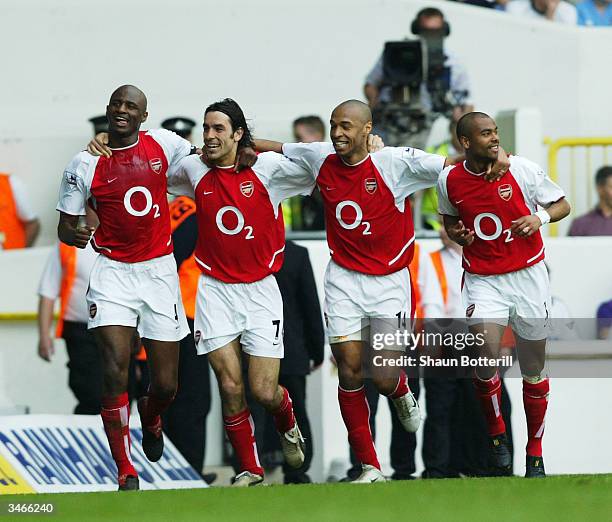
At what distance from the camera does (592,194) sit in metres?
15.2

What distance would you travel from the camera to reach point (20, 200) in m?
15.1

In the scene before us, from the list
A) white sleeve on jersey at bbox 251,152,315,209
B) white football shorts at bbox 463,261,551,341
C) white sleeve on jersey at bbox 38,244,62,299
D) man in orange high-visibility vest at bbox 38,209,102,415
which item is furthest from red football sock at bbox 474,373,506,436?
white sleeve on jersey at bbox 38,244,62,299

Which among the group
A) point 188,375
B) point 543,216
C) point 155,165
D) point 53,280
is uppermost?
point 155,165

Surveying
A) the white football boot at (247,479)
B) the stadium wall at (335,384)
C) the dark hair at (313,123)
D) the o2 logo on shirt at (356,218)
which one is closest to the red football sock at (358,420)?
the white football boot at (247,479)

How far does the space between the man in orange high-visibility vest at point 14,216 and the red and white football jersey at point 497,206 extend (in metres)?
5.95

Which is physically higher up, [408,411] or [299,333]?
[299,333]

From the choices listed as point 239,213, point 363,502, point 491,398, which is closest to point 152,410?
point 239,213

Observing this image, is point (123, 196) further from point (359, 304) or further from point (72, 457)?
point (72, 457)

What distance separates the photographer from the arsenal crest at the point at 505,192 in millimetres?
10070

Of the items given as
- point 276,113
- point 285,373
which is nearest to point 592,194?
point 276,113

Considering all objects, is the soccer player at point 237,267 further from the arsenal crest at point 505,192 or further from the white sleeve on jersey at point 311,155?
the arsenal crest at point 505,192

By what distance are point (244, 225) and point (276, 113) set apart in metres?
6.49

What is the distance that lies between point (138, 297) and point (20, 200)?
5.47 metres

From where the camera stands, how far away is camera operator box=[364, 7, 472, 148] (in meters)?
13.4
